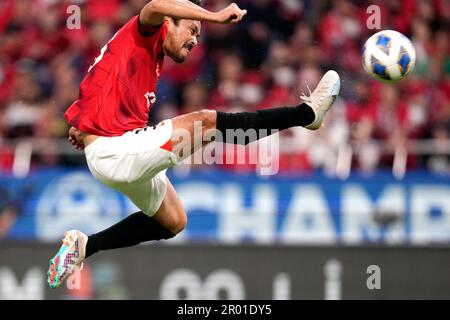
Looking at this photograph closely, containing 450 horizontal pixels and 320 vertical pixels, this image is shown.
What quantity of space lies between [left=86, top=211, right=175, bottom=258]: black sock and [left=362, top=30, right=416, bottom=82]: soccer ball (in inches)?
77.7

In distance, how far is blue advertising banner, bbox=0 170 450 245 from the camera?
10.1 m

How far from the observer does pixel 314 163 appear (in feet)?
34.3

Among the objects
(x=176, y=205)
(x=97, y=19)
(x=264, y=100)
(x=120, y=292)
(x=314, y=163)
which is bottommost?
(x=120, y=292)

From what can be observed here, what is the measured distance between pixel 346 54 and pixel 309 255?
2659 mm

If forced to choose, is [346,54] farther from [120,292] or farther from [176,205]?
[176,205]

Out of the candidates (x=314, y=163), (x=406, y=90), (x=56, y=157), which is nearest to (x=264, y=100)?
(x=314, y=163)

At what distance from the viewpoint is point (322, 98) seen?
6.80 metres

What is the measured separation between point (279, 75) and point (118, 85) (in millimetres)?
4761
